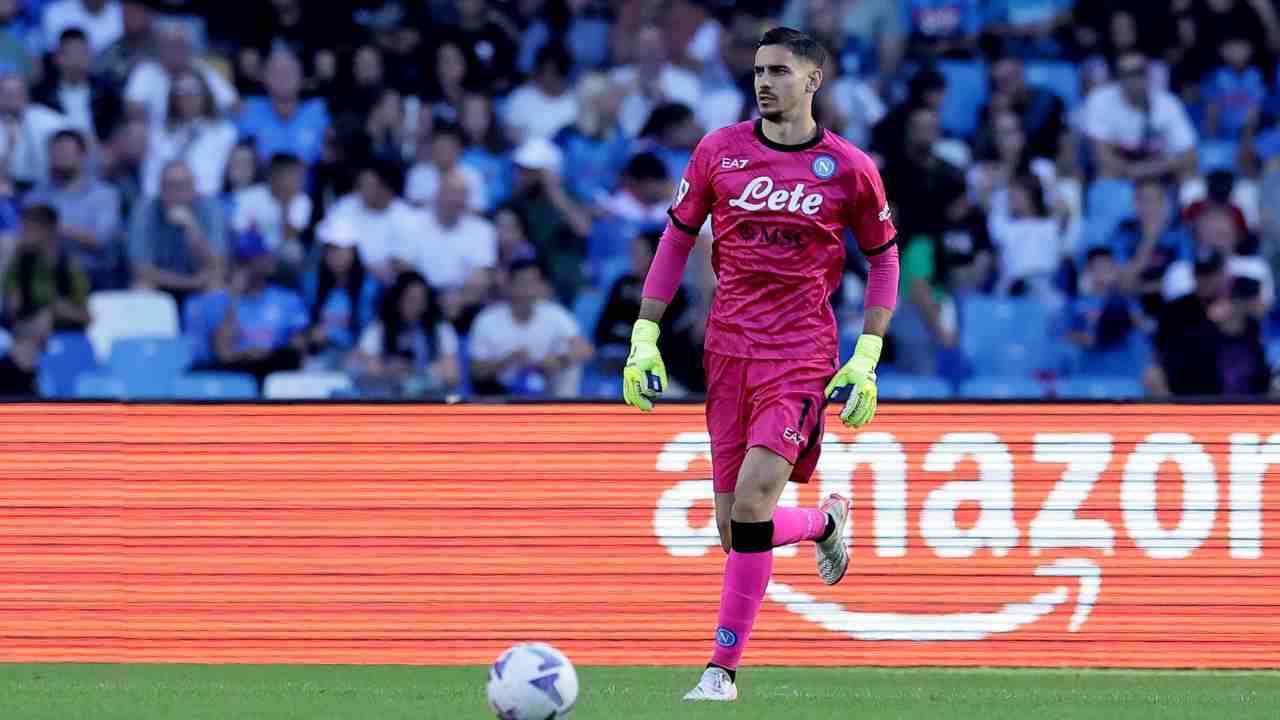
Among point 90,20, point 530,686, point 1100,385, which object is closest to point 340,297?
point 90,20

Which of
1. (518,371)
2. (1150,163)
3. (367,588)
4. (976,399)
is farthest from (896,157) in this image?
(367,588)

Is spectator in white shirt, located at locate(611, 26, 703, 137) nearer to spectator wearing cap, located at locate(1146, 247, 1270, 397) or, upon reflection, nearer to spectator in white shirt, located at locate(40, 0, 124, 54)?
spectator in white shirt, located at locate(40, 0, 124, 54)

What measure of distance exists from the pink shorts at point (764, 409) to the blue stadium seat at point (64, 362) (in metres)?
6.47

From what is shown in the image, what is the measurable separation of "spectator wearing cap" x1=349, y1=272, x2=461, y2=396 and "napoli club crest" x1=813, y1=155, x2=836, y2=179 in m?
5.63

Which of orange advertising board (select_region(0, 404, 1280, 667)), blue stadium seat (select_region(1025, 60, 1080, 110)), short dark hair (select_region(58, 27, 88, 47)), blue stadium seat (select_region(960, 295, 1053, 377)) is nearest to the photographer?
orange advertising board (select_region(0, 404, 1280, 667))

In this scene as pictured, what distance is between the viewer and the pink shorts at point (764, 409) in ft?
22.2

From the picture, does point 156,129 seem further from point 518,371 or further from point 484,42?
point 518,371

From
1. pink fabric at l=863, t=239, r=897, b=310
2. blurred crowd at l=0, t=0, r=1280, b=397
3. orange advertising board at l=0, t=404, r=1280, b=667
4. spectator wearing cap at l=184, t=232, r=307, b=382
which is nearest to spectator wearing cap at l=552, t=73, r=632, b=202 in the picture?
blurred crowd at l=0, t=0, r=1280, b=397

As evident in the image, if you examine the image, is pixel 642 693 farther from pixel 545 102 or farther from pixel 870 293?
pixel 545 102

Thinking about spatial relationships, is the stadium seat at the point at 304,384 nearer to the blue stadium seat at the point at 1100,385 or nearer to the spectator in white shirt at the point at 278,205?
the spectator in white shirt at the point at 278,205

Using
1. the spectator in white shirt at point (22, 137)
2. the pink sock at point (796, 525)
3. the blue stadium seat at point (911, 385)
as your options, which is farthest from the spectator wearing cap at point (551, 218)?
the pink sock at point (796, 525)

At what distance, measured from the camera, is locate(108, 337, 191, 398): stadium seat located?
12336mm

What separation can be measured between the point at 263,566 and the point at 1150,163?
7857mm

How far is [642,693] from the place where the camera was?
701 centimetres
